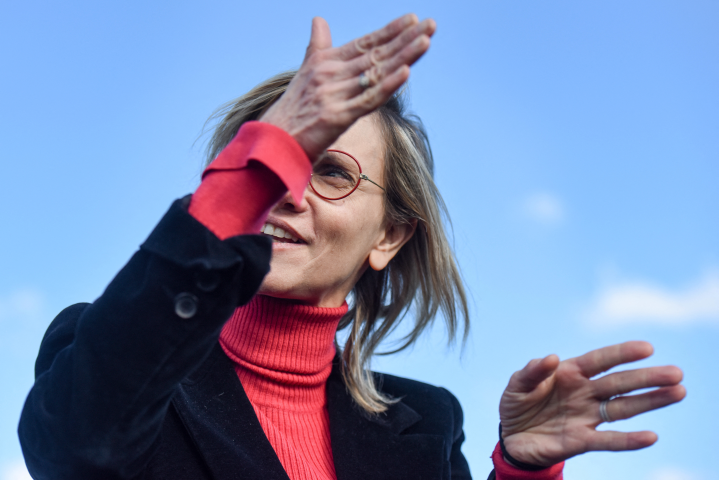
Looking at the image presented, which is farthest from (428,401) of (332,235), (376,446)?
(332,235)

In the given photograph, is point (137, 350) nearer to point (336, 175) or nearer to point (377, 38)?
point (377, 38)

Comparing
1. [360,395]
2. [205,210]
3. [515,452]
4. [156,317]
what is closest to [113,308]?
[156,317]

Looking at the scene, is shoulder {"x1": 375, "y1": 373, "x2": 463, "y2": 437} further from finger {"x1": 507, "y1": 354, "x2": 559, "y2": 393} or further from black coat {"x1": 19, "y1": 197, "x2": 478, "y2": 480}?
black coat {"x1": 19, "y1": 197, "x2": 478, "y2": 480}

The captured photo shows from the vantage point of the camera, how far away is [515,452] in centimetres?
230

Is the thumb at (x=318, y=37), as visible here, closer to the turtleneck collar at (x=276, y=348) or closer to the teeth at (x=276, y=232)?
the teeth at (x=276, y=232)

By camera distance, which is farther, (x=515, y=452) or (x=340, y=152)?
(x=340, y=152)

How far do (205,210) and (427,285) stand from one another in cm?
222

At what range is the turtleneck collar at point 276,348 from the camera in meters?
2.69

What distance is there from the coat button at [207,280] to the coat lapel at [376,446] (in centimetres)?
142

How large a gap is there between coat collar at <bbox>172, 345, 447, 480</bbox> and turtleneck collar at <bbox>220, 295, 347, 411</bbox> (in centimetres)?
13

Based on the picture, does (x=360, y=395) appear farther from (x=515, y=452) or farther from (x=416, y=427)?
(x=515, y=452)

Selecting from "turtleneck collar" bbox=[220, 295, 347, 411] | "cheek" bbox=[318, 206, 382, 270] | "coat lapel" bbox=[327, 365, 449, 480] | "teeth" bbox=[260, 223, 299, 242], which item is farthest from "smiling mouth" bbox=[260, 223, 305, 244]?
"coat lapel" bbox=[327, 365, 449, 480]

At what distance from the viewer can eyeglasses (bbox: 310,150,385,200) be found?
282cm

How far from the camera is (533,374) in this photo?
208 centimetres
